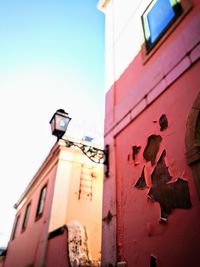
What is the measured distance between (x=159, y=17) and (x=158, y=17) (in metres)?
0.04

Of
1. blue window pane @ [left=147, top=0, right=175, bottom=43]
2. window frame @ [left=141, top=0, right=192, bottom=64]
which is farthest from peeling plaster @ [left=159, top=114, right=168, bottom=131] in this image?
blue window pane @ [left=147, top=0, right=175, bottom=43]

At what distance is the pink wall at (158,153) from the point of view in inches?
102

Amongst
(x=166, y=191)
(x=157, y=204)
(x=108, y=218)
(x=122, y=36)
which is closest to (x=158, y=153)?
(x=166, y=191)

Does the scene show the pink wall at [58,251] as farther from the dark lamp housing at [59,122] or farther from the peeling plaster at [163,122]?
the peeling plaster at [163,122]

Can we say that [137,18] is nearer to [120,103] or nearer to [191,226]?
[120,103]

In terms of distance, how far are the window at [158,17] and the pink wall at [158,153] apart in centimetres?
32

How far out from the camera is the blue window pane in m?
4.27

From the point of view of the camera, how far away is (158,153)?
3.25 m

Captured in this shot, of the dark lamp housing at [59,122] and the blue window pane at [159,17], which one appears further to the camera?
the dark lamp housing at [59,122]

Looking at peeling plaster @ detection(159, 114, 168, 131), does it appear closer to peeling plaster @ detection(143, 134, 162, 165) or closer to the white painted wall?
peeling plaster @ detection(143, 134, 162, 165)

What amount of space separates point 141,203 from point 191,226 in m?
0.97

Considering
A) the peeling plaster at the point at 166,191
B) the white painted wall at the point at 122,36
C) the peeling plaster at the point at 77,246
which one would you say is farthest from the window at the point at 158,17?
the peeling plaster at the point at 77,246

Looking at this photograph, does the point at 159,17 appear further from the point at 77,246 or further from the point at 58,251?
the point at 58,251

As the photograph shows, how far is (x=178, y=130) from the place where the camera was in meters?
3.00
